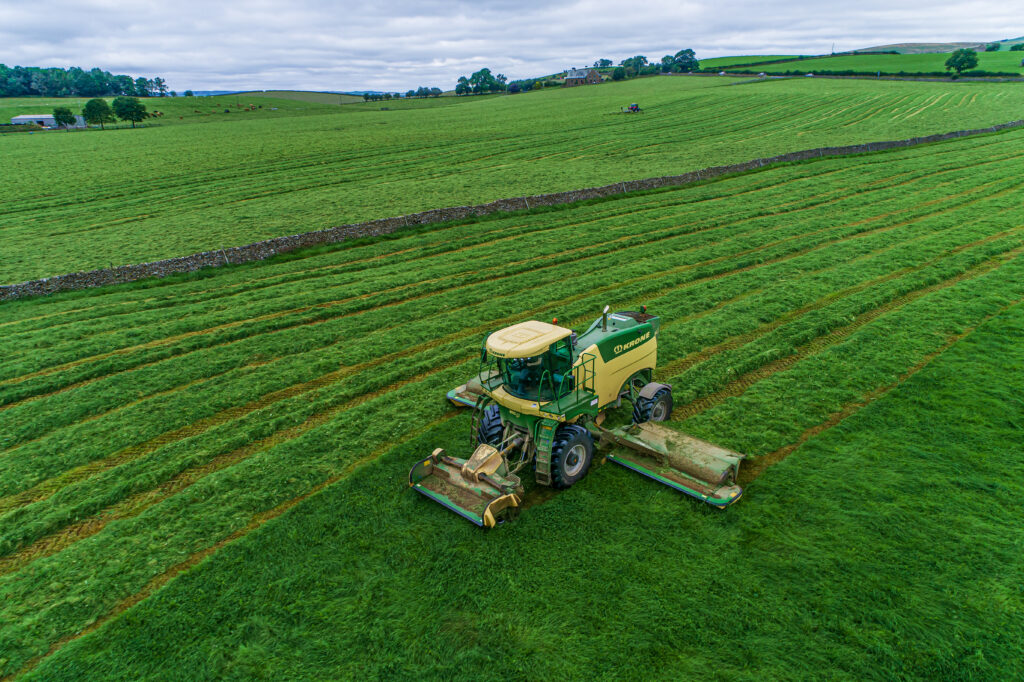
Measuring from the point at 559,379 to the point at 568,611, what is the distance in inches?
147

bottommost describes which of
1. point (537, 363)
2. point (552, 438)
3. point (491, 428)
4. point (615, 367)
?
point (491, 428)

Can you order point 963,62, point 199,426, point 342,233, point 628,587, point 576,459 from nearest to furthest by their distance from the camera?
point 628,587 → point 576,459 → point 199,426 → point 342,233 → point 963,62

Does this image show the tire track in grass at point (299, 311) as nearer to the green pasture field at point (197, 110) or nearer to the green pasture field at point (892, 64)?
the green pasture field at point (197, 110)

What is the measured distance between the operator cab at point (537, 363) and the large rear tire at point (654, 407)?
73.3 inches

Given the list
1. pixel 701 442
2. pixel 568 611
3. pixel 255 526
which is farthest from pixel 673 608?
pixel 255 526

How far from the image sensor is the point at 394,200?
31266mm

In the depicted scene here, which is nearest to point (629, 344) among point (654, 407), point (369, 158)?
point (654, 407)

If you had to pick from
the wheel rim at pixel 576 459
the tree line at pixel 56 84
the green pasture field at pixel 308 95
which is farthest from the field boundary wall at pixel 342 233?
the tree line at pixel 56 84

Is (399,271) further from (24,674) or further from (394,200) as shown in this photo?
(24,674)

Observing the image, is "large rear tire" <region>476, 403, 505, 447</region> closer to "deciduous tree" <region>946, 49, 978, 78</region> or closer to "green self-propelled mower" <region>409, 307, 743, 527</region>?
"green self-propelled mower" <region>409, 307, 743, 527</region>

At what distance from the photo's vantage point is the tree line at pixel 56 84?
138375 mm

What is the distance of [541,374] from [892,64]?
450ft

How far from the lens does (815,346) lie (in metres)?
14.2

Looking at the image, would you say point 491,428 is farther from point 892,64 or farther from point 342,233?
point 892,64
